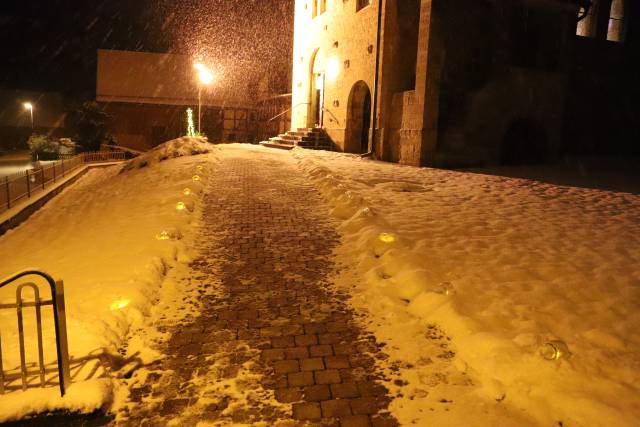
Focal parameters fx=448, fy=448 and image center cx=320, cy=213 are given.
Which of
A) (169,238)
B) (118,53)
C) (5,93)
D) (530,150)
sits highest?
(118,53)

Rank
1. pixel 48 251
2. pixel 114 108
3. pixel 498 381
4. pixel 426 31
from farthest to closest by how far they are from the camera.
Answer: pixel 114 108
pixel 426 31
pixel 48 251
pixel 498 381

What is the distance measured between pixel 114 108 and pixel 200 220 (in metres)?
29.7

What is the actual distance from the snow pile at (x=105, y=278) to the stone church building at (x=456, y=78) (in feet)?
27.3

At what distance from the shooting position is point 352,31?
797 inches

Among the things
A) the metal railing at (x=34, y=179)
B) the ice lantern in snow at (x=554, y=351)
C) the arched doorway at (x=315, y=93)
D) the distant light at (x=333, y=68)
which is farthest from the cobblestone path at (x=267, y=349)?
the arched doorway at (x=315, y=93)

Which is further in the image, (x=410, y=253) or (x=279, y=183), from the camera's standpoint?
(x=279, y=183)

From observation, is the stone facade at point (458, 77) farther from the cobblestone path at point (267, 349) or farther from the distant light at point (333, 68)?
the cobblestone path at point (267, 349)

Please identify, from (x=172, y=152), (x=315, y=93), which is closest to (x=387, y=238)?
(x=172, y=152)

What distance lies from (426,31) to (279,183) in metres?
7.91

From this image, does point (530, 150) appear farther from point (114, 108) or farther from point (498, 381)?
point (114, 108)

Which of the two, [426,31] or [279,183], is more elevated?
[426,31]

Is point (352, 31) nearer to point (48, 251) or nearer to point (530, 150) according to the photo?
point (530, 150)

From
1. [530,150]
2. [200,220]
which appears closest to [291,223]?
[200,220]

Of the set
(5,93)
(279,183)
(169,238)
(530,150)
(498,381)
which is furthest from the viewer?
(5,93)
